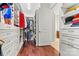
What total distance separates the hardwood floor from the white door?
8 cm

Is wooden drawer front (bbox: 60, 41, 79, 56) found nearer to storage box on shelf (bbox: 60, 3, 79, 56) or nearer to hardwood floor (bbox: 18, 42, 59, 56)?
storage box on shelf (bbox: 60, 3, 79, 56)

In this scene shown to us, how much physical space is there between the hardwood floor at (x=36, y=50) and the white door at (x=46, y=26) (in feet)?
0.26

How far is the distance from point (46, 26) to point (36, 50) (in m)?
0.38

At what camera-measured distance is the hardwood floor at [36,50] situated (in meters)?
1.64

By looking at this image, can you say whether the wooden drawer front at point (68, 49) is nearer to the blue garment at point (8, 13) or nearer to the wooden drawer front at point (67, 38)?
the wooden drawer front at point (67, 38)

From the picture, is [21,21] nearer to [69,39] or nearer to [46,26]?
[46,26]

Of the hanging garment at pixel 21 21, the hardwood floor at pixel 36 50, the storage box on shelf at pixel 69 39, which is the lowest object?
the hardwood floor at pixel 36 50

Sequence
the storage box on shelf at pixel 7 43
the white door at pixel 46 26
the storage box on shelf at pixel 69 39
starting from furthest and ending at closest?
the white door at pixel 46 26 → the storage box on shelf at pixel 69 39 → the storage box on shelf at pixel 7 43

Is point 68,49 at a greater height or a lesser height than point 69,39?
lesser

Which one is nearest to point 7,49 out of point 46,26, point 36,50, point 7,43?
point 7,43

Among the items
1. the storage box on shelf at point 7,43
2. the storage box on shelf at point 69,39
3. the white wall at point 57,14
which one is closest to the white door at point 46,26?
the white wall at point 57,14

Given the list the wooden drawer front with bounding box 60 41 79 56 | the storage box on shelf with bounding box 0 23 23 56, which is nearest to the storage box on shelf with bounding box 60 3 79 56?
the wooden drawer front with bounding box 60 41 79 56

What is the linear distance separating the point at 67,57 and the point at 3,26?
959mm

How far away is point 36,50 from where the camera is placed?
168cm
